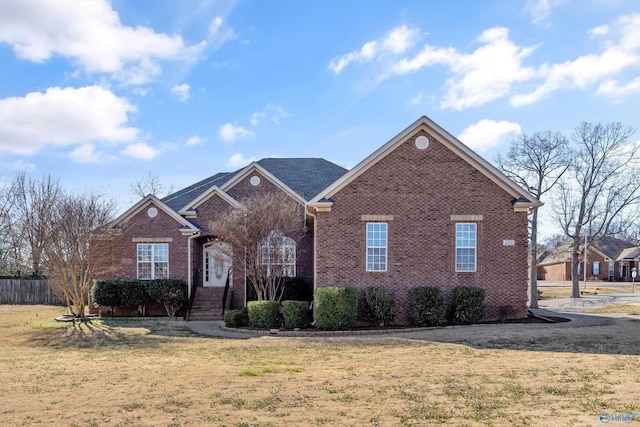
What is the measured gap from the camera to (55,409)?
6668mm

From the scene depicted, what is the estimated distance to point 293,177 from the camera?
2705cm

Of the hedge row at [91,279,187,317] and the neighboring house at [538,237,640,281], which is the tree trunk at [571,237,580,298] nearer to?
the hedge row at [91,279,187,317]

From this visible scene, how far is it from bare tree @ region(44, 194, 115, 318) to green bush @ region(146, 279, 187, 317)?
2.61 metres

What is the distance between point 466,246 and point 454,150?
3348 millimetres

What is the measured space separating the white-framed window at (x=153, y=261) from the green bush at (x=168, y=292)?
0.89 m

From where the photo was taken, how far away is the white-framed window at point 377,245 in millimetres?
16719

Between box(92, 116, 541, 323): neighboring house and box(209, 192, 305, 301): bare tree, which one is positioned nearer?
box(92, 116, 541, 323): neighboring house

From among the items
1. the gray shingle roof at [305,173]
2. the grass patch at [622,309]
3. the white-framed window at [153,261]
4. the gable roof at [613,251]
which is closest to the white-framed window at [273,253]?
the white-framed window at [153,261]

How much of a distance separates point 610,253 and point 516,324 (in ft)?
181

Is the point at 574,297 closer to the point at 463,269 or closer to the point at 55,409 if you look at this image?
the point at 463,269

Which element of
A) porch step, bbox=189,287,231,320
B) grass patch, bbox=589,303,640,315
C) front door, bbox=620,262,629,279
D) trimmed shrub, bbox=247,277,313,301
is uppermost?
trimmed shrub, bbox=247,277,313,301

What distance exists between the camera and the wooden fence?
3069cm

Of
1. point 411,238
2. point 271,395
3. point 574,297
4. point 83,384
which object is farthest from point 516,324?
point 574,297

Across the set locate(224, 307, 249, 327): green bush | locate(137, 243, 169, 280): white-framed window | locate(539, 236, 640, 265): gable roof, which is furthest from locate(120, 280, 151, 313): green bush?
locate(539, 236, 640, 265): gable roof
